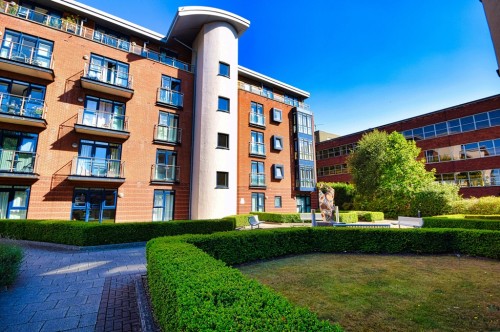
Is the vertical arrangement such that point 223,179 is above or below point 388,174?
below

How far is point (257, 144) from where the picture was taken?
2311 centimetres

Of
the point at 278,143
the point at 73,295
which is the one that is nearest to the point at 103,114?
the point at 73,295

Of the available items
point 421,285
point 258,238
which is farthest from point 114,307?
point 421,285

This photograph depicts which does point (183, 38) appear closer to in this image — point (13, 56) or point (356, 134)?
Result: point (13, 56)

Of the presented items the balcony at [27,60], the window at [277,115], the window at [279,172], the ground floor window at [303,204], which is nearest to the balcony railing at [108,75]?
the balcony at [27,60]

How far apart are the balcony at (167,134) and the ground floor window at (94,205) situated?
15.6ft

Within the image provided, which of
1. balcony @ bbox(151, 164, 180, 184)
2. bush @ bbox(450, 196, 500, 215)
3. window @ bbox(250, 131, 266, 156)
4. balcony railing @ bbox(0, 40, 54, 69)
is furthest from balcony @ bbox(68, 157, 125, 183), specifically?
bush @ bbox(450, 196, 500, 215)

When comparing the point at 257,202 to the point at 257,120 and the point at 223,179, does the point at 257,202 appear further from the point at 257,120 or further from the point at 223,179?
the point at 257,120

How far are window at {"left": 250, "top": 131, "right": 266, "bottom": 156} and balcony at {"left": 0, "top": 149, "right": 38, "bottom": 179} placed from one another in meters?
15.1

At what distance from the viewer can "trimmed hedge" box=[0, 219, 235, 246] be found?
9.91 metres

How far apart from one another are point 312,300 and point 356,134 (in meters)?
39.5

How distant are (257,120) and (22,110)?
1672 centimetres

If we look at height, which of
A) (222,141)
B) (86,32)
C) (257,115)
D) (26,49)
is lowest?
(222,141)

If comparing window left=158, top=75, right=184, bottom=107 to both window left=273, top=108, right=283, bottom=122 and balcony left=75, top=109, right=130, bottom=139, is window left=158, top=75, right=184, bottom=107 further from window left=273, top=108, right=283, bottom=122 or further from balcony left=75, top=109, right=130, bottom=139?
window left=273, top=108, right=283, bottom=122
